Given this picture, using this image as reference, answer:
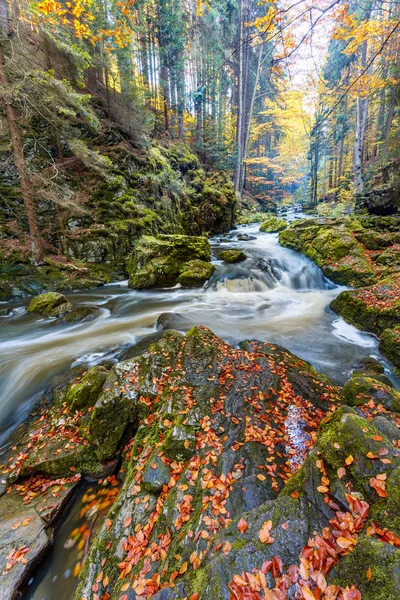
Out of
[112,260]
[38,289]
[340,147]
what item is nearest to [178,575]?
[38,289]

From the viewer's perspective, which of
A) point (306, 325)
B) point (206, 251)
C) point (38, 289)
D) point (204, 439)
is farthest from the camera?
point (206, 251)

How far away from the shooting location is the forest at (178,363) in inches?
71.4

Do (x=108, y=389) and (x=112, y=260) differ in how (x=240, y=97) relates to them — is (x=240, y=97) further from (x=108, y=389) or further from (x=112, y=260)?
(x=108, y=389)

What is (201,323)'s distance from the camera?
7.52 m

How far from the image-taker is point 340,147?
2636cm

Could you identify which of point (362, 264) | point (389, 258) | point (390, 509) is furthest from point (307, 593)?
point (389, 258)

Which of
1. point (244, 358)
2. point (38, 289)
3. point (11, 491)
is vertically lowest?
point (11, 491)

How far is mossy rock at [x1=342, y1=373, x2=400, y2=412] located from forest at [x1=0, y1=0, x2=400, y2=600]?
0.03 metres

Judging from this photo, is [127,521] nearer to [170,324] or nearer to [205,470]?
[205,470]

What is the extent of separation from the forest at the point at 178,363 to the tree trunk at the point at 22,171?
55 millimetres

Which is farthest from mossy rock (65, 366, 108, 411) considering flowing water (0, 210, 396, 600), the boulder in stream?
flowing water (0, 210, 396, 600)

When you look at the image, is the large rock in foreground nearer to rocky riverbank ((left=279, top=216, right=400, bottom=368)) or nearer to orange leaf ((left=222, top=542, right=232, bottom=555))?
orange leaf ((left=222, top=542, right=232, bottom=555))

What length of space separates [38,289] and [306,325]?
28.7 feet

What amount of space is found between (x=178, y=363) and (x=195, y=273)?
20.0 ft
